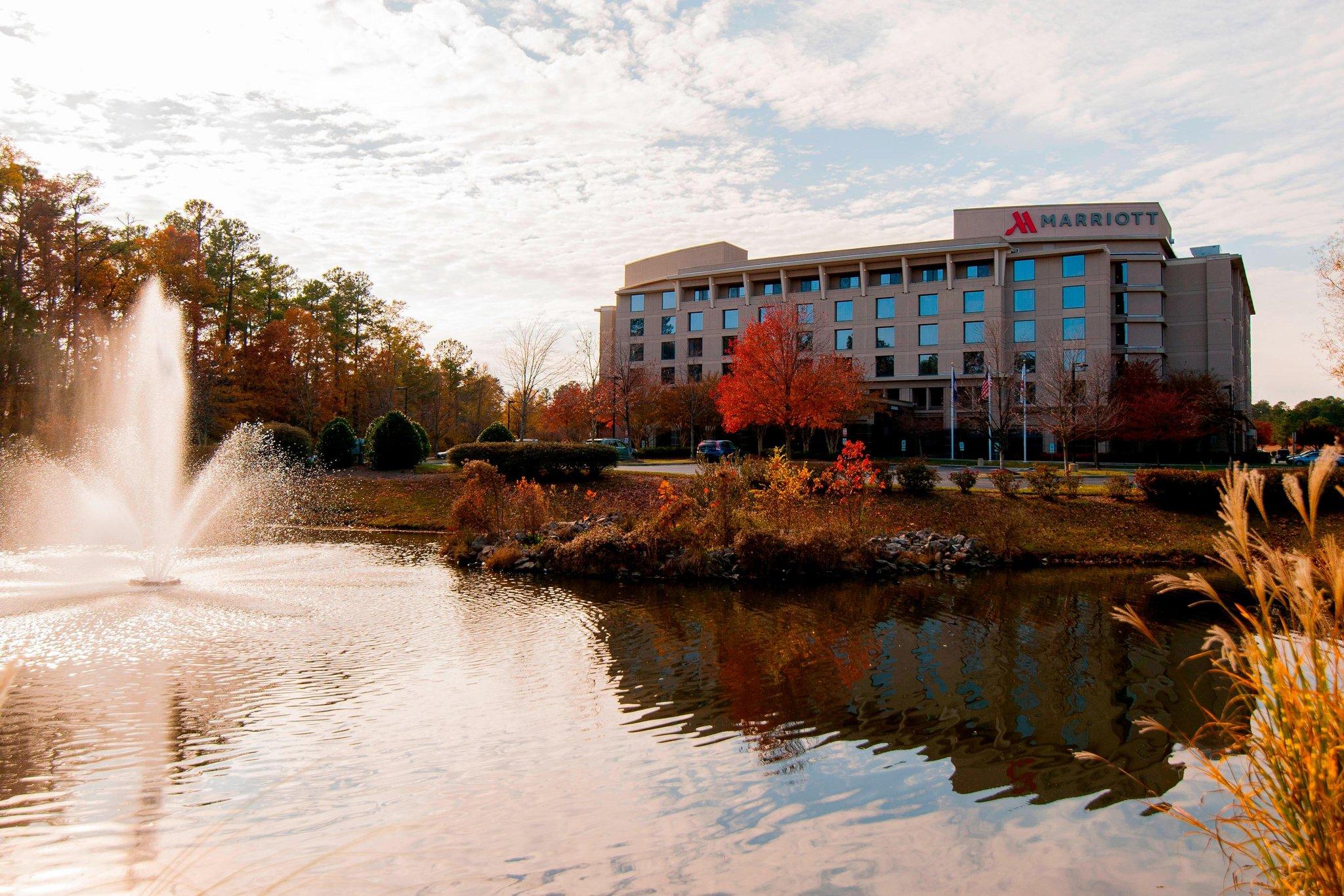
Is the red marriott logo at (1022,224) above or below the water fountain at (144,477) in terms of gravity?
above

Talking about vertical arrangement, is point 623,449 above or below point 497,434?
below

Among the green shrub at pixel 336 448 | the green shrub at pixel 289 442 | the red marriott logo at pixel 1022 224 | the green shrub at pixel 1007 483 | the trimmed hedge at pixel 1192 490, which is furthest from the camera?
the red marriott logo at pixel 1022 224

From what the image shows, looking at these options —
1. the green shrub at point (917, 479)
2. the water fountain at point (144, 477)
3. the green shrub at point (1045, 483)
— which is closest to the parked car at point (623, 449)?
the water fountain at point (144, 477)

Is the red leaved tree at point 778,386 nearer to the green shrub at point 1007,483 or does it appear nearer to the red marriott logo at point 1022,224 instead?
the green shrub at point 1007,483

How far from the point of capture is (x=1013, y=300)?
5566 cm

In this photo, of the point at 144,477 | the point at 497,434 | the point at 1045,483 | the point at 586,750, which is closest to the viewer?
the point at 586,750

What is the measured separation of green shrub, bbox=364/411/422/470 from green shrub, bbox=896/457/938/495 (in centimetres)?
1888

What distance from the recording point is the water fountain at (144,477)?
55.2 ft

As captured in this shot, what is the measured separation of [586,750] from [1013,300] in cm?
5626

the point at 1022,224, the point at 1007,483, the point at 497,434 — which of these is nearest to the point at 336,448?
the point at 497,434

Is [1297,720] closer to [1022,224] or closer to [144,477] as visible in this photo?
[144,477]

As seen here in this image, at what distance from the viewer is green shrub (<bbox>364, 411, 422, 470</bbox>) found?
104 ft

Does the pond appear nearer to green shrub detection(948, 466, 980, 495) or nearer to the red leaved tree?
green shrub detection(948, 466, 980, 495)

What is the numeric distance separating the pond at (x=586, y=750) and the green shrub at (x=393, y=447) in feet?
65.5
